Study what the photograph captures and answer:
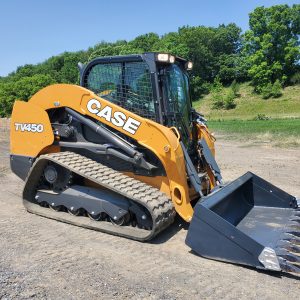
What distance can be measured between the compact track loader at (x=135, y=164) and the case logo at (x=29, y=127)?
1cm

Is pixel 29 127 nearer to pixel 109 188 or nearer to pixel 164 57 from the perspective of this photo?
pixel 109 188

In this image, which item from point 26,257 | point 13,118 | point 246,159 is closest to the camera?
point 26,257

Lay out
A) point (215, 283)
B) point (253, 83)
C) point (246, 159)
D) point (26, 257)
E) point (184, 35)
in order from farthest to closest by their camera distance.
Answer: point (184, 35) < point (253, 83) < point (246, 159) < point (26, 257) < point (215, 283)

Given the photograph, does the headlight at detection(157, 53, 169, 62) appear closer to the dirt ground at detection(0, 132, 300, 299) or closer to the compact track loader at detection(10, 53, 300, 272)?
the compact track loader at detection(10, 53, 300, 272)

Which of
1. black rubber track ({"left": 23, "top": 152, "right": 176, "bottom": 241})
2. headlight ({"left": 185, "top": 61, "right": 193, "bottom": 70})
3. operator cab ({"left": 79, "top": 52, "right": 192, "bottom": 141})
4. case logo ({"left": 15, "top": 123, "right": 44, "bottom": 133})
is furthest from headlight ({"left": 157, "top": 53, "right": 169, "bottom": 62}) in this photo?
case logo ({"left": 15, "top": 123, "right": 44, "bottom": 133})

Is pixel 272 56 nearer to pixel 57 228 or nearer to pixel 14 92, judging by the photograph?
pixel 14 92

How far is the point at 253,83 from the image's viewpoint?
2279 inches

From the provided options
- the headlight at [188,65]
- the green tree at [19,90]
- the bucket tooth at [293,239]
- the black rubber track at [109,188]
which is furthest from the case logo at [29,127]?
the green tree at [19,90]

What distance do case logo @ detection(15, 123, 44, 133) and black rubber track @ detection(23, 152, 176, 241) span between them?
57cm

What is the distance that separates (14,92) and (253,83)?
1329 inches

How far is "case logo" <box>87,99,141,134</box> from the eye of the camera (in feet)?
17.2

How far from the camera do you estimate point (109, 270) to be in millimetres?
4059

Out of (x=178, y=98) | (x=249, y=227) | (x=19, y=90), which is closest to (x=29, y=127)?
(x=178, y=98)

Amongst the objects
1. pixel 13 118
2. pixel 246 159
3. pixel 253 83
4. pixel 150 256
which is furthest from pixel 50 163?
pixel 253 83
